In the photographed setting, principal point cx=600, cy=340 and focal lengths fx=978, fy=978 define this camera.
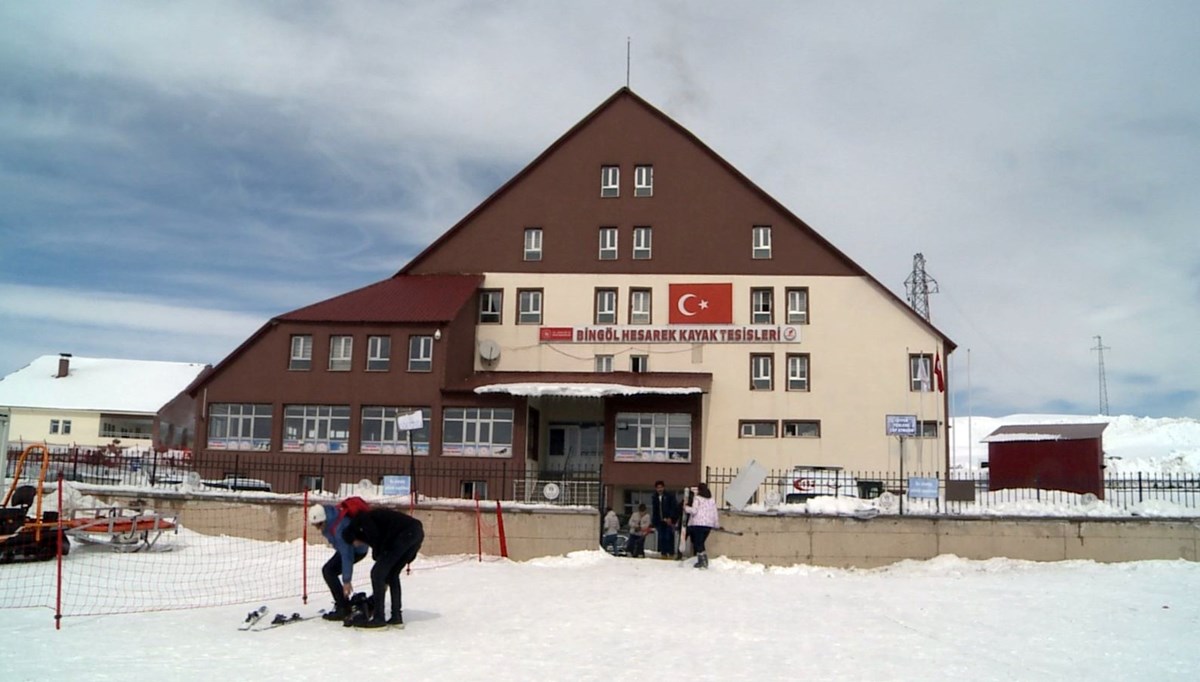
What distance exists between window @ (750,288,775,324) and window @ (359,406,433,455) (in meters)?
13.5

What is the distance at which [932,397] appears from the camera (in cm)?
3828

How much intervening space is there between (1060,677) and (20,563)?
1573 centimetres

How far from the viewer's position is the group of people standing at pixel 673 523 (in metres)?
19.0

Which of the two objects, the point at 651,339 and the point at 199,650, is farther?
the point at 651,339

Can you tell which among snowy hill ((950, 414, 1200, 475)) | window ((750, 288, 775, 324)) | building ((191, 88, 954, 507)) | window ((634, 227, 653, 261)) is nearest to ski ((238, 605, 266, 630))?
building ((191, 88, 954, 507))

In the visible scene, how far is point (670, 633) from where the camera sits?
1215cm

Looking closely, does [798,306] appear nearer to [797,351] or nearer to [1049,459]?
[797,351]

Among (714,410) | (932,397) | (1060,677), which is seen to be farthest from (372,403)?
(1060,677)

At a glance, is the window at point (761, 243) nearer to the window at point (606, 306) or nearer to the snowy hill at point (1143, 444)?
the window at point (606, 306)

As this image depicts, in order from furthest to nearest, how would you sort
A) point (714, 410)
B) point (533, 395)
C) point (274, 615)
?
point (714, 410)
point (533, 395)
point (274, 615)

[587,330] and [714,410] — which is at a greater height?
[587,330]

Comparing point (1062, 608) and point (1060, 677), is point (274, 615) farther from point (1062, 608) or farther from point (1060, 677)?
point (1062, 608)

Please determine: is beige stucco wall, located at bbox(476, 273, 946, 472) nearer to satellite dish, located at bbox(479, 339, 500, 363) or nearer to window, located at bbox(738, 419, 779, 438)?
window, located at bbox(738, 419, 779, 438)

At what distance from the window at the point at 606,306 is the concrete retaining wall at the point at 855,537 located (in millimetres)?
21030
